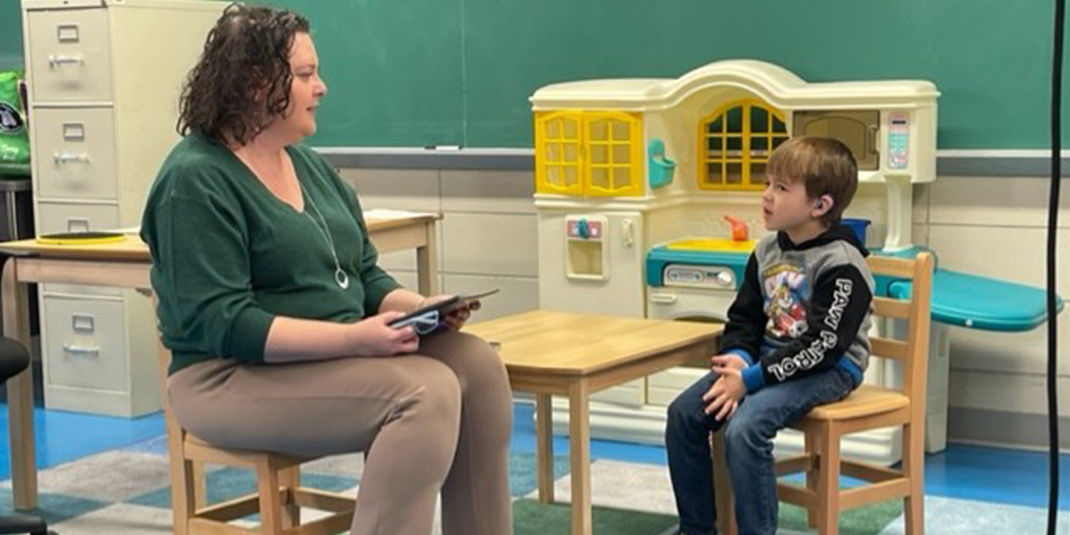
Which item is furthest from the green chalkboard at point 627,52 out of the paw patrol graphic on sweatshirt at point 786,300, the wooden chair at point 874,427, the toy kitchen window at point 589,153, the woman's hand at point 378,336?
the woman's hand at point 378,336

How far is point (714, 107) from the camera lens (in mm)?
4406

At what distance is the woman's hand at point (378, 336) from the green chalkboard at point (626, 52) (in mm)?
2203

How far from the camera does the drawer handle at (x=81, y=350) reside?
5.03 m

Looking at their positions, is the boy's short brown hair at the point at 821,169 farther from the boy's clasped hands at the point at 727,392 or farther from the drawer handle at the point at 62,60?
the drawer handle at the point at 62,60

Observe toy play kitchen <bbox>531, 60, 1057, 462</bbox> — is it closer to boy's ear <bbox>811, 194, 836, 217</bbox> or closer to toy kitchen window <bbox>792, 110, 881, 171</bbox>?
toy kitchen window <bbox>792, 110, 881, 171</bbox>

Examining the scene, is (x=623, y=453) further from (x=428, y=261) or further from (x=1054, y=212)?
(x=1054, y=212)

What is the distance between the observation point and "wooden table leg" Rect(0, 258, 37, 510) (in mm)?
3660

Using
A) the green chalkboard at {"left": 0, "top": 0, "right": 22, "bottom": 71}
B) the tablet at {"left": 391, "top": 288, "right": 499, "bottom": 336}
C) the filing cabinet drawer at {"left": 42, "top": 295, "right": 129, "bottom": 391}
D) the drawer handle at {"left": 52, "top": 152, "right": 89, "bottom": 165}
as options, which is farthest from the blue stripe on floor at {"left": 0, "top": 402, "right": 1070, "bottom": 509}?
the tablet at {"left": 391, "top": 288, "right": 499, "bottom": 336}

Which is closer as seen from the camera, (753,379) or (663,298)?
(753,379)

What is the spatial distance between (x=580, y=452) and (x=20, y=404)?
1.60 m

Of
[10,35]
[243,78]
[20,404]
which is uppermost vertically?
[10,35]

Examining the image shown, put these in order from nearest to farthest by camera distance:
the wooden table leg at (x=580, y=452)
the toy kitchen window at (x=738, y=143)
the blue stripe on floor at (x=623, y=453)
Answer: the wooden table leg at (x=580, y=452)
the blue stripe on floor at (x=623, y=453)
the toy kitchen window at (x=738, y=143)

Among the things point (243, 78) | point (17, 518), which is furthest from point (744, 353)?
point (17, 518)

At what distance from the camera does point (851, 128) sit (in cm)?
418
